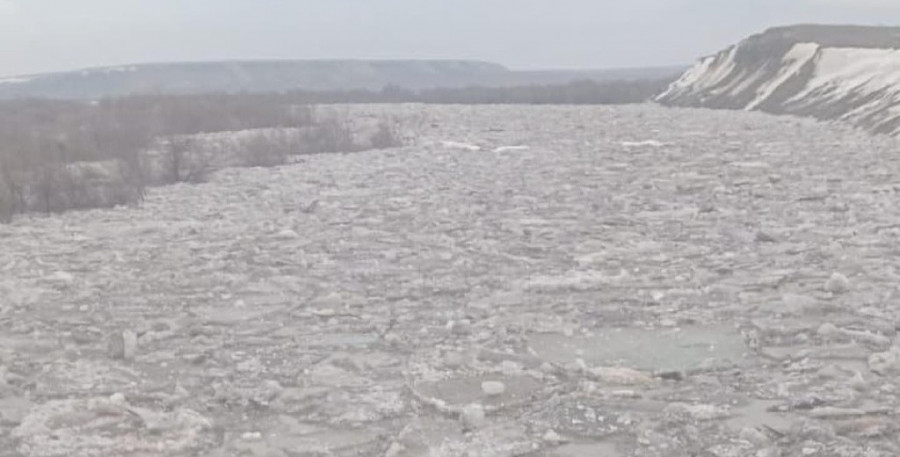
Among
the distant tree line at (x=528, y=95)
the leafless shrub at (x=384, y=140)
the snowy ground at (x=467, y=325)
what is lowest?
the distant tree line at (x=528, y=95)

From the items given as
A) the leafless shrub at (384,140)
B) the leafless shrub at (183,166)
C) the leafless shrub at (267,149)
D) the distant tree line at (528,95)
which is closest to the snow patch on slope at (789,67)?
the leafless shrub at (384,140)

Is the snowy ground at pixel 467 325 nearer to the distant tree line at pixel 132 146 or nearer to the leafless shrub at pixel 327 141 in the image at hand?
the distant tree line at pixel 132 146

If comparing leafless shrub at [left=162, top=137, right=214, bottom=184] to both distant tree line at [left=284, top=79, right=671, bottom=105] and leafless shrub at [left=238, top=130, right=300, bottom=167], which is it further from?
distant tree line at [left=284, top=79, right=671, bottom=105]

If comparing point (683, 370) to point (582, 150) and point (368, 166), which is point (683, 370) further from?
point (582, 150)

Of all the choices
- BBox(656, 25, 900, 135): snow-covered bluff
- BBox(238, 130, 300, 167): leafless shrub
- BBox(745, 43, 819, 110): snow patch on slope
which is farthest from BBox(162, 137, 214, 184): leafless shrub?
BBox(745, 43, 819, 110): snow patch on slope

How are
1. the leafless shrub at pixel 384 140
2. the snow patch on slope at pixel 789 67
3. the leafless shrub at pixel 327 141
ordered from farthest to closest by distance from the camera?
the snow patch on slope at pixel 789 67, the leafless shrub at pixel 384 140, the leafless shrub at pixel 327 141

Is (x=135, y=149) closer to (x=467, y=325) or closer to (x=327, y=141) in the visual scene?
(x=327, y=141)

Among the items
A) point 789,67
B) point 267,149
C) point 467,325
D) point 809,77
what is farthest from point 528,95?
point 467,325
